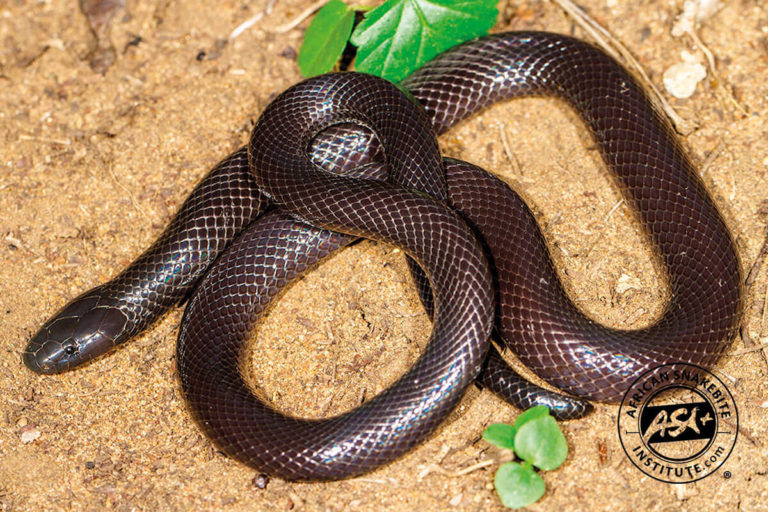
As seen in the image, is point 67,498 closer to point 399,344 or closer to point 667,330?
point 399,344

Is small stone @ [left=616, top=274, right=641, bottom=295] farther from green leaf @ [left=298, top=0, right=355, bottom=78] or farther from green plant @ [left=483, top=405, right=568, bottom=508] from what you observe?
green leaf @ [left=298, top=0, right=355, bottom=78]

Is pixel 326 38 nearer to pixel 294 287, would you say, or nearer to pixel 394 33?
pixel 394 33

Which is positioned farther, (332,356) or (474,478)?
(332,356)

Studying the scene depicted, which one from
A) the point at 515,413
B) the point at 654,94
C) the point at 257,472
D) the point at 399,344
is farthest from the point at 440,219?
the point at 654,94

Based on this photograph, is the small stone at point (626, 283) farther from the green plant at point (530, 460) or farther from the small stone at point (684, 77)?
the small stone at point (684, 77)

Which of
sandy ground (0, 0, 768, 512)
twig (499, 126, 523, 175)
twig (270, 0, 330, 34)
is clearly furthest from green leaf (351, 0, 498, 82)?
twig (270, 0, 330, 34)

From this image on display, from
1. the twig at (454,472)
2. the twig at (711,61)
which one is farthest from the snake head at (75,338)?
the twig at (711,61)
